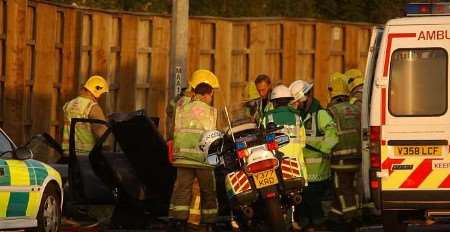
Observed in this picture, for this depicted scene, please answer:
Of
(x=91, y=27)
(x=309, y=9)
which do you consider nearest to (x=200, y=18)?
(x=91, y=27)

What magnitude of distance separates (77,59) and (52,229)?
8782 millimetres

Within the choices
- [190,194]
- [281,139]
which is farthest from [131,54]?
[281,139]

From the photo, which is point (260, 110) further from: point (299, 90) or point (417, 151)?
point (417, 151)

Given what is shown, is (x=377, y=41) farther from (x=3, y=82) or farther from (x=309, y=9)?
(x=309, y=9)

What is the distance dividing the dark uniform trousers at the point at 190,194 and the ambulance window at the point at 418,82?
8.08 feet

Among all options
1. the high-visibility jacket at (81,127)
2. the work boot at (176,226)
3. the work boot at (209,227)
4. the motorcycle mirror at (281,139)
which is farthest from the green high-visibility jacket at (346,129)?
the high-visibility jacket at (81,127)

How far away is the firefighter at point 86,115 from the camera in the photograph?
18.5m

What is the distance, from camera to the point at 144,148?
58.3 feet

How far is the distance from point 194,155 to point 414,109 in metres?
A: 2.65

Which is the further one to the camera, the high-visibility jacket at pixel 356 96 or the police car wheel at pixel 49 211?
the high-visibility jacket at pixel 356 96

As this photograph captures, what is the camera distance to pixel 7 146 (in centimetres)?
1579

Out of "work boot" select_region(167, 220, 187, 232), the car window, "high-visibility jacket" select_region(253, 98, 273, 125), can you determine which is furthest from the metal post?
the car window

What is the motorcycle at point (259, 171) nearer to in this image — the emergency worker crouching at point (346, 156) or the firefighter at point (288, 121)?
the firefighter at point (288, 121)

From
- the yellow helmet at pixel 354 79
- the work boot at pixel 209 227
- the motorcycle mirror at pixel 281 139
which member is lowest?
the work boot at pixel 209 227
